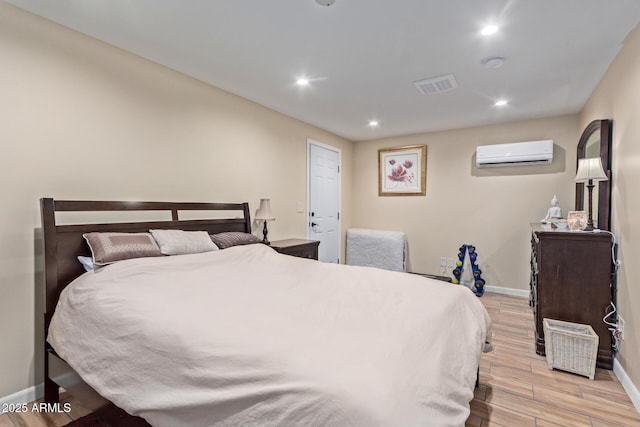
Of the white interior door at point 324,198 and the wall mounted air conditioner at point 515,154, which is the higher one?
the wall mounted air conditioner at point 515,154

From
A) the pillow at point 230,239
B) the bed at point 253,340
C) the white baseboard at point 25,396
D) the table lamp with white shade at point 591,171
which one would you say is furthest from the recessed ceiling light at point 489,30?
the white baseboard at point 25,396

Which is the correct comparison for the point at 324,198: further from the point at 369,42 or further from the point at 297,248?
the point at 369,42

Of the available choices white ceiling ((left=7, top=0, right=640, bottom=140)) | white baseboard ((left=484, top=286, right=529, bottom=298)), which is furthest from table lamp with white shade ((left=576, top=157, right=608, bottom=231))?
white baseboard ((left=484, top=286, right=529, bottom=298))

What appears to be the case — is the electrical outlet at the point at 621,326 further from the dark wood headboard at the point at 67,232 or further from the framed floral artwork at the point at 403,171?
the dark wood headboard at the point at 67,232

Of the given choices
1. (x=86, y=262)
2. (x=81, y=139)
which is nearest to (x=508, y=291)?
(x=86, y=262)

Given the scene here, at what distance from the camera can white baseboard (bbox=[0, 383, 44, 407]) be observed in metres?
1.93

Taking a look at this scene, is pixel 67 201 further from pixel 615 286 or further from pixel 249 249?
pixel 615 286

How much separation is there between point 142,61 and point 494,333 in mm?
4002

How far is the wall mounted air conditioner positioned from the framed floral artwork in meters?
0.84

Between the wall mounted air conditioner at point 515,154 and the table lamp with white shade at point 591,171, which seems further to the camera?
the wall mounted air conditioner at point 515,154

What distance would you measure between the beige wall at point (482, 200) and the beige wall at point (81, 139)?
294 centimetres

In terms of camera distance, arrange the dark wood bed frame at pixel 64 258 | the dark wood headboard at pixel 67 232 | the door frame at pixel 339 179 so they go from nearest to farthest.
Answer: the dark wood bed frame at pixel 64 258, the dark wood headboard at pixel 67 232, the door frame at pixel 339 179

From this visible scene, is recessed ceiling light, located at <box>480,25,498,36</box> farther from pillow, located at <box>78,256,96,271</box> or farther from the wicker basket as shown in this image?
pillow, located at <box>78,256,96,271</box>

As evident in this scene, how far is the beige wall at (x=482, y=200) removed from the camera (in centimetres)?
411
